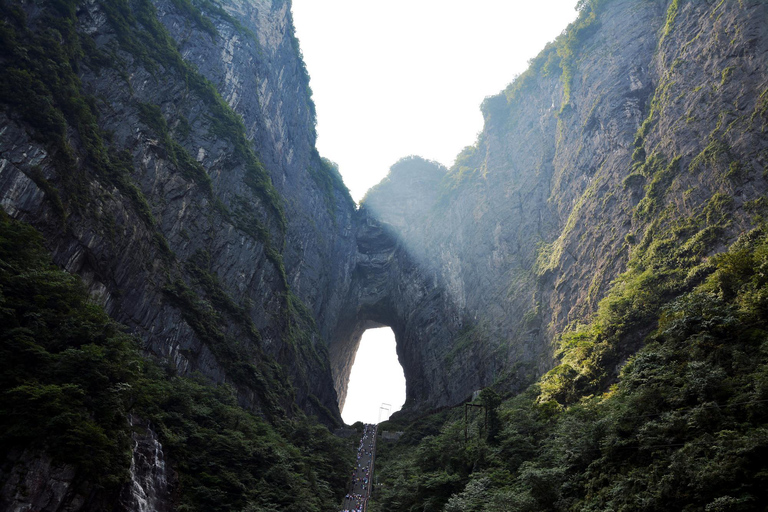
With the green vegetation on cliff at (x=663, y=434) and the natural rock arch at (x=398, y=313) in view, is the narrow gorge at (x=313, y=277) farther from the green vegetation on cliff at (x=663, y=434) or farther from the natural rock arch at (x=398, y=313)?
the natural rock arch at (x=398, y=313)

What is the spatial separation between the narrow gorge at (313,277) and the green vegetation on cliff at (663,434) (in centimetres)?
9

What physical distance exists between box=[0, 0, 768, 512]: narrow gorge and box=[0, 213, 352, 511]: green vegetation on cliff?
0.09 m

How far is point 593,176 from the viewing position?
33.9 metres

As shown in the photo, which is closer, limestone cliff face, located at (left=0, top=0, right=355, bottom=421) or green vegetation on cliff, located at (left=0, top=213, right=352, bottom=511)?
green vegetation on cliff, located at (left=0, top=213, right=352, bottom=511)

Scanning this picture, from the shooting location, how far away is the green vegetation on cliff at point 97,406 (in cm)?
1090

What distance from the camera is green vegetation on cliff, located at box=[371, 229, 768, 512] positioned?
324 inches

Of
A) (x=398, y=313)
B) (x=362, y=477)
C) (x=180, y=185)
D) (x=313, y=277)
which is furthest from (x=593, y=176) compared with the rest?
(x=398, y=313)

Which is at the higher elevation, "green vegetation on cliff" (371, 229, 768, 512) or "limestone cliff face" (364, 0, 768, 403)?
"limestone cliff face" (364, 0, 768, 403)

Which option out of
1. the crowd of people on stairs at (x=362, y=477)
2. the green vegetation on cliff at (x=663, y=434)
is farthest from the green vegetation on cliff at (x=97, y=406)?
the green vegetation on cliff at (x=663, y=434)

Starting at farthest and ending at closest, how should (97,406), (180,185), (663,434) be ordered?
(180,185)
(97,406)
(663,434)

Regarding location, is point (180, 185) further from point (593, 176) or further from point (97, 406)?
point (593, 176)

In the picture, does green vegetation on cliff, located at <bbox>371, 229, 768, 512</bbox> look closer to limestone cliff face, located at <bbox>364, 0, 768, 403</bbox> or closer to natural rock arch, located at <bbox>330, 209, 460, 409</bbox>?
Result: limestone cliff face, located at <bbox>364, 0, 768, 403</bbox>

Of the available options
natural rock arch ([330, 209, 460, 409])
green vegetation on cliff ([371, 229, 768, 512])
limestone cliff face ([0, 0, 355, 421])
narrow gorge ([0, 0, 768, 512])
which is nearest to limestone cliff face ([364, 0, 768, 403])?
narrow gorge ([0, 0, 768, 512])

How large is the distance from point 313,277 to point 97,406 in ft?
133
